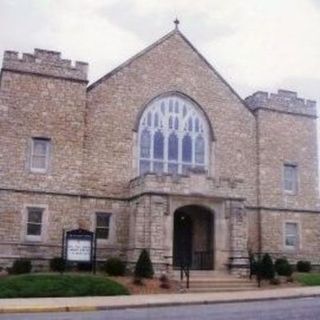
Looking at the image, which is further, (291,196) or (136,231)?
(291,196)

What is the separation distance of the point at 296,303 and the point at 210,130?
13867 mm

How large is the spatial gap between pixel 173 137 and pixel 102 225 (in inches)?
224

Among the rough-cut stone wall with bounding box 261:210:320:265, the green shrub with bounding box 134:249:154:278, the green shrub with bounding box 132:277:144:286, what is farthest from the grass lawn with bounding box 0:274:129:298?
the rough-cut stone wall with bounding box 261:210:320:265

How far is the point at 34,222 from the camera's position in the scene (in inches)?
1072

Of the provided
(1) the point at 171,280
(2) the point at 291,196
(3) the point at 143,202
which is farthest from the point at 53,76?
(2) the point at 291,196

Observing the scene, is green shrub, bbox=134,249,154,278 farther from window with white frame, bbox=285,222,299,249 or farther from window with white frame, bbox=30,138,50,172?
window with white frame, bbox=285,222,299,249

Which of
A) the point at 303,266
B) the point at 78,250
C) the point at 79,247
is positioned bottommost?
the point at 303,266

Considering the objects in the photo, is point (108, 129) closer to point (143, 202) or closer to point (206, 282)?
point (143, 202)

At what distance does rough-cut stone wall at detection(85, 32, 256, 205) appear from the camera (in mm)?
28938

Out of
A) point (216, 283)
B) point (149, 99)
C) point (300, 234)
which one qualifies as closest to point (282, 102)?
point (300, 234)

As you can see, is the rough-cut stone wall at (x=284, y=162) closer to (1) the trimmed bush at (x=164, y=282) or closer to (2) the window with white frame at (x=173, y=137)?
(2) the window with white frame at (x=173, y=137)

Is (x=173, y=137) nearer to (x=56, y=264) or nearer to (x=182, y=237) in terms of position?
(x=182, y=237)

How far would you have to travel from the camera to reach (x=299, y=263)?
30.9m

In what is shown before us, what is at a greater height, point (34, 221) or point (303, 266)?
point (34, 221)
